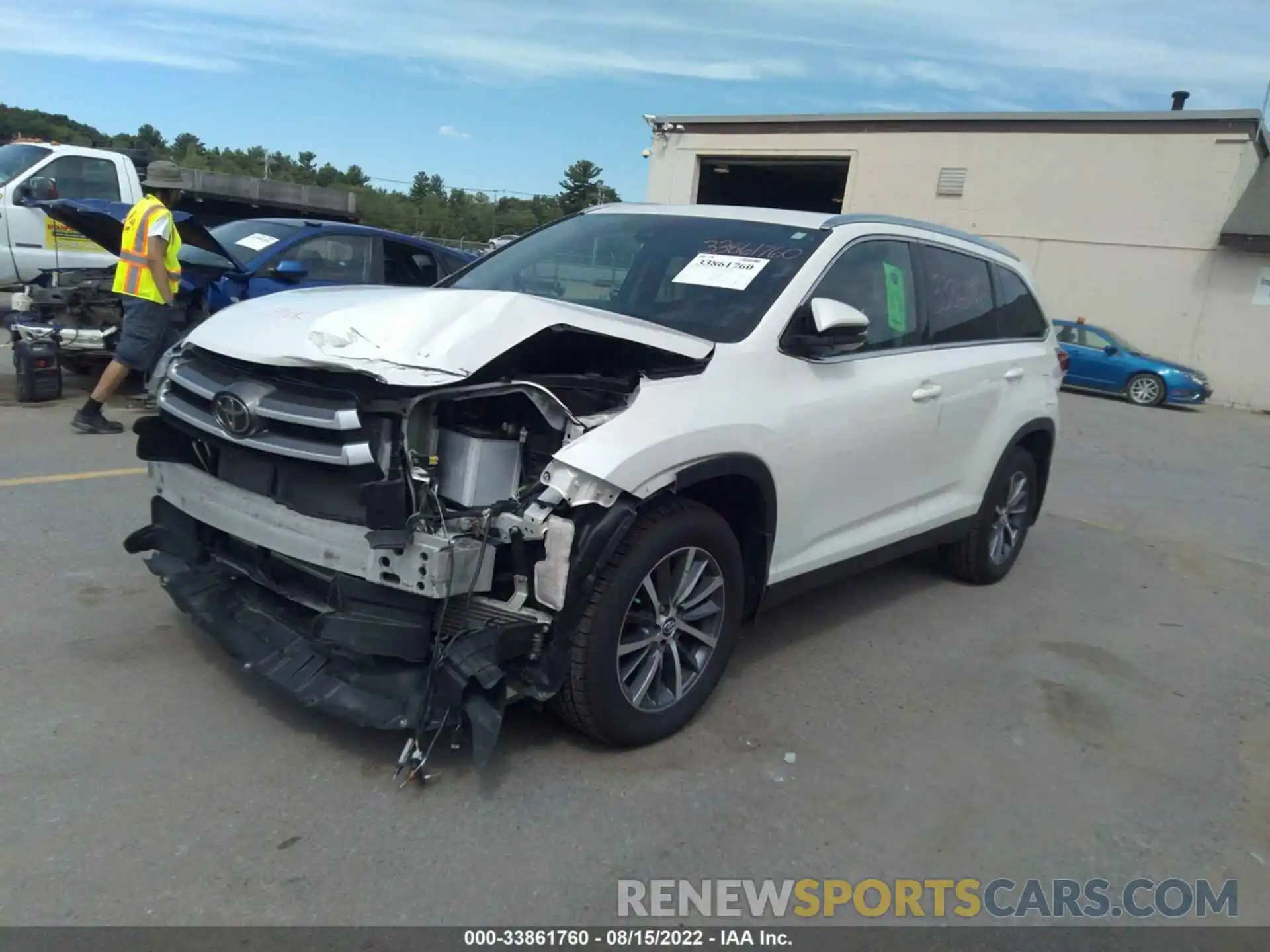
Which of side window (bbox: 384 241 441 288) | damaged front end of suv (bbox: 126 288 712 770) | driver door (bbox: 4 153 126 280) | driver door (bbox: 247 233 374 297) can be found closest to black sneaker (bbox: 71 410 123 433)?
driver door (bbox: 247 233 374 297)

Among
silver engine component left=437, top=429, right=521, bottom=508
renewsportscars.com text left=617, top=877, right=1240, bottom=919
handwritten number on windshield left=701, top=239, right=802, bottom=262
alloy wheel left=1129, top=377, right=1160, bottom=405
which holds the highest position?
handwritten number on windshield left=701, top=239, right=802, bottom=262

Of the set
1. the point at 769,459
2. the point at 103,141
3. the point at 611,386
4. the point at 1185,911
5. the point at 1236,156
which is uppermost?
the point at 1236,156

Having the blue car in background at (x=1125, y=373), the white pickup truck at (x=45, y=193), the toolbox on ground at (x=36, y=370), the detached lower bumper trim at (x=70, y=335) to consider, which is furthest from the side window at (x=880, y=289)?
the blue car in background at (x=1125, y=373)

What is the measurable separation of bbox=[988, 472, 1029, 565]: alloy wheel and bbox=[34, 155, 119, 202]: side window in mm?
11221

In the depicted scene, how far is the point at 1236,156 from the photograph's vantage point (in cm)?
2108

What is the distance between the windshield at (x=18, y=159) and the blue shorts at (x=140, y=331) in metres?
6.29

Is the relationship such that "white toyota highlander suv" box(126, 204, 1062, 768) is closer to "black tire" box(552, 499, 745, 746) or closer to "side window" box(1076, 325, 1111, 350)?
"black tire" box(552, 499, 745, 746)

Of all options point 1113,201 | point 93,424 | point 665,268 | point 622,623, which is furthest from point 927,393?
point 1113,201

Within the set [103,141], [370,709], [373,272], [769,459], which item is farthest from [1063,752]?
[103,141]

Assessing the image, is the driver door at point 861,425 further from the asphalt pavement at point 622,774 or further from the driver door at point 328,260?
the driver door at point 328,260

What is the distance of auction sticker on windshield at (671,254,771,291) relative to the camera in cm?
412

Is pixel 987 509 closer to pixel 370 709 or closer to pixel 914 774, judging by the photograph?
pixel 914 774

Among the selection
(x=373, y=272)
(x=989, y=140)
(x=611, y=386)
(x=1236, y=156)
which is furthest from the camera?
(x=989, y=140)

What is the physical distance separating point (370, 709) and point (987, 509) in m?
3.87
